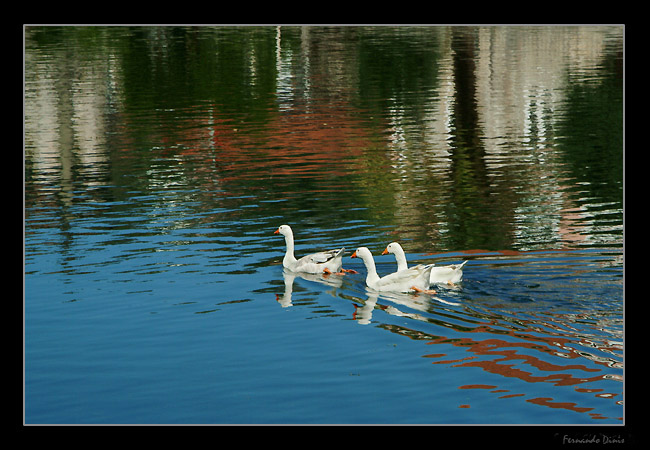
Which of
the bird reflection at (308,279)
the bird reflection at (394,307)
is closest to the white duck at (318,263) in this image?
the bird reflection at (308,279)

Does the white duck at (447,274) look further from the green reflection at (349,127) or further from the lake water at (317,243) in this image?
the green reflection at (349,127)

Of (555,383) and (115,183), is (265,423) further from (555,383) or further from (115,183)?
(115,183)

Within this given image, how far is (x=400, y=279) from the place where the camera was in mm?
20203

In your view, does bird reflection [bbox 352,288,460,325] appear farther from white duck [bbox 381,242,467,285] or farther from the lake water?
white duck [bbox 381,242,467,285]

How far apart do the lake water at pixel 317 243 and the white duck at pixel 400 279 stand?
29 centimetres

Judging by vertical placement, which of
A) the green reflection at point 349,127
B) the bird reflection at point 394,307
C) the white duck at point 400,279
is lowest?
the bird reflection at point 394,307

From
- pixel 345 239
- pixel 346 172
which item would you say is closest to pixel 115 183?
pixel 346 172

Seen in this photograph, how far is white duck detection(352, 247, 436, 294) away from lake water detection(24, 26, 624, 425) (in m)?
0.29

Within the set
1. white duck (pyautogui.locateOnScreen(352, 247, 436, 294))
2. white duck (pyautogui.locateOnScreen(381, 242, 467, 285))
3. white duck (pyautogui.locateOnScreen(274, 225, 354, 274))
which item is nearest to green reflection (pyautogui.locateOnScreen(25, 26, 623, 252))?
white duck (pyautogui.locateOnScreen(274, 225, 354, 274))

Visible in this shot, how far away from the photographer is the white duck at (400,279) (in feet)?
64.7

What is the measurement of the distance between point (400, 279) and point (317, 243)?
16.2ft

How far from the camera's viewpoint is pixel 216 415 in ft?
48.4

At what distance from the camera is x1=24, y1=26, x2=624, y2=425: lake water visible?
15.4m
